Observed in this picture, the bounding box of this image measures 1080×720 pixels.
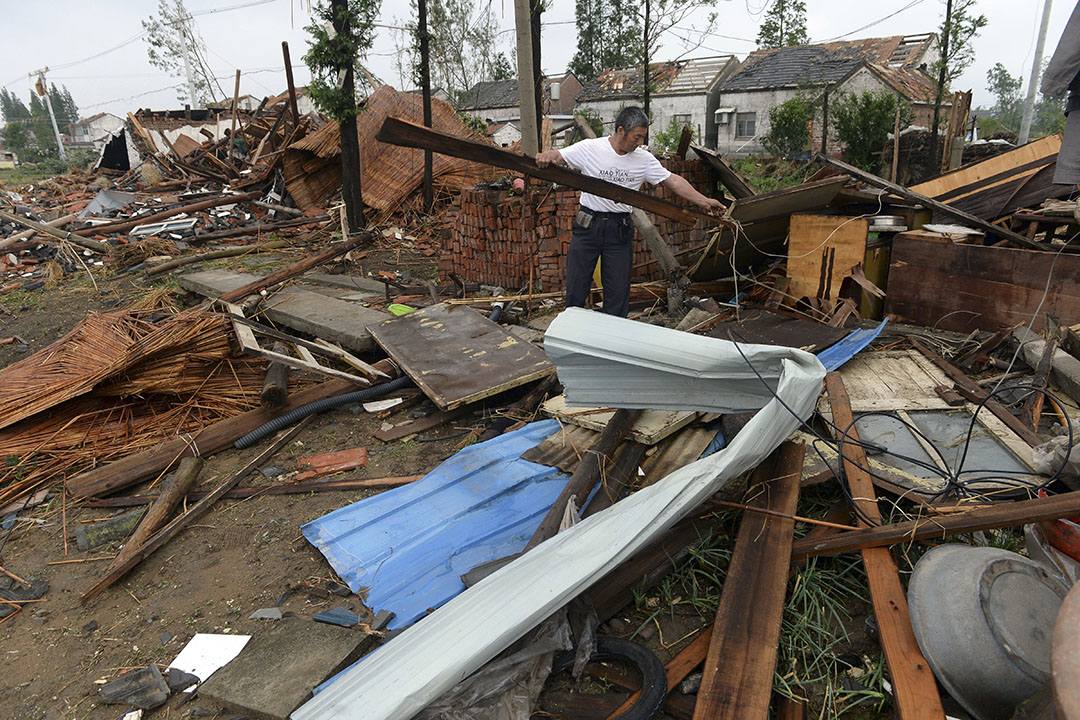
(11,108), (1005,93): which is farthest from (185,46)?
(11,108)

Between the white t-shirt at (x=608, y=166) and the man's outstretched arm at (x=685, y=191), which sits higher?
the white t-shirt at (x=608, y=166)

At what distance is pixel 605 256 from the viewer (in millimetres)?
4859

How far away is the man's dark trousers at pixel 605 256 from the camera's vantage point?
15.5 ft

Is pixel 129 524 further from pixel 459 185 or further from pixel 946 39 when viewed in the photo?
pixel 946 39

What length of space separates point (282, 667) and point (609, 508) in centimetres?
151

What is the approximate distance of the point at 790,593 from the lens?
8.97 ft

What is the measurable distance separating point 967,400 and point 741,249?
3.00 metres

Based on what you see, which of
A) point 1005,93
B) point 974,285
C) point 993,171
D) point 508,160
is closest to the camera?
point 508,160

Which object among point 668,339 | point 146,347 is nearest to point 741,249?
point 668,339

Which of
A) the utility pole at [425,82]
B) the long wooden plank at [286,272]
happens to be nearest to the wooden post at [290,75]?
the utility pole at [425,82]

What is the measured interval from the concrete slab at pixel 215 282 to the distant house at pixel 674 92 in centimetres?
2344

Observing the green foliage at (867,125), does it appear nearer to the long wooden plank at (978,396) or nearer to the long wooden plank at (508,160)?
the long wooden plank at (978,396)

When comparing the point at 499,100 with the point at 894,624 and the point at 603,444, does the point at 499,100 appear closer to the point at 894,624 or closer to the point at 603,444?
the point at 603,444

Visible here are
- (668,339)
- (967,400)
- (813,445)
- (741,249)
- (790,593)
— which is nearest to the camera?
(790,593)
